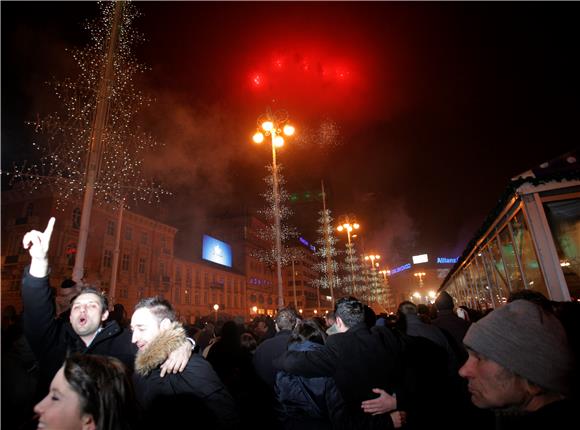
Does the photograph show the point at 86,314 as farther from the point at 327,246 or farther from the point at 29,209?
the point at 29,209

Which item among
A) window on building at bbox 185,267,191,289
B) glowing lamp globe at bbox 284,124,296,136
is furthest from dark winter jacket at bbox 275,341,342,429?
window on building at bbox 185,267,191,289

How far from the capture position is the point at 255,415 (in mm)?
4953

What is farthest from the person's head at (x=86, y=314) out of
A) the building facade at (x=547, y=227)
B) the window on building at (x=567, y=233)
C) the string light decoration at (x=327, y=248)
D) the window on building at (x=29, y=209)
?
the window on building at (x=29, y=209)

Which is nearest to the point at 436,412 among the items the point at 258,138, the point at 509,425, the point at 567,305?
the point at 567,305

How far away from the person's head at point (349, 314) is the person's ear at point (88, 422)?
7.49 feet

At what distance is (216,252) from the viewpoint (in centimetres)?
6003

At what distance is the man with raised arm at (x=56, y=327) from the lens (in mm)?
2738

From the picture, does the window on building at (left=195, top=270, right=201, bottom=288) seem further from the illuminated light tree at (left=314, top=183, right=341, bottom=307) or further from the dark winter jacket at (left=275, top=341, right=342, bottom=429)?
the dark winter jacket at (left=275, top=341, right=342, bottom=429)

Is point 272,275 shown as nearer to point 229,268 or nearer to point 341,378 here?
point 229,268

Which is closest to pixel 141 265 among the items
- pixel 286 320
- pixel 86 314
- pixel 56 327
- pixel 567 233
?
pixel 286 320

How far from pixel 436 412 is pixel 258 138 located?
12.5m

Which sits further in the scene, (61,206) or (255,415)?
(61,206)

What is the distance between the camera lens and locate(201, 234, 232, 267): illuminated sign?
56.7 metres

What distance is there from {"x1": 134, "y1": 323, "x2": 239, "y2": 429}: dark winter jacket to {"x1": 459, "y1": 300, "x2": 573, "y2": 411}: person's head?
1831mm
